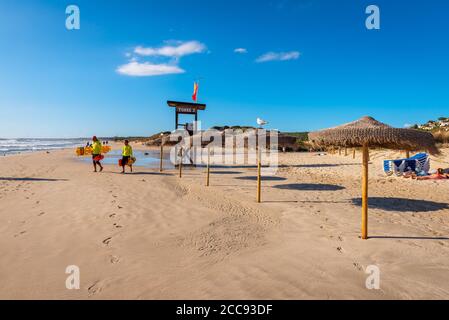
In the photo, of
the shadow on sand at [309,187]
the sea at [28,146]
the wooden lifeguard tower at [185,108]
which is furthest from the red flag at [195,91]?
the sea at [28,146]

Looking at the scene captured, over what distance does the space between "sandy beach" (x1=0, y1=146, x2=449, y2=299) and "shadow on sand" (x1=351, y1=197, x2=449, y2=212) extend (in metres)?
0.03

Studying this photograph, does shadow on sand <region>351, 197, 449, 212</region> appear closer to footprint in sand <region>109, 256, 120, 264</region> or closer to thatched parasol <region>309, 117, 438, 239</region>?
thatched parasol <region>309, 117, 438, 239</region>

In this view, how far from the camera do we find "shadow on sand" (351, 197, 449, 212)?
7238 mm

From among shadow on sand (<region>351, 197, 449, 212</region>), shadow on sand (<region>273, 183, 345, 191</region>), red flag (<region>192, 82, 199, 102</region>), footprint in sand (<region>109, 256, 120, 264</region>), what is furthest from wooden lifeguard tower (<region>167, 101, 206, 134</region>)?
footprint in sand (<region>109, 256, 120, 264</region>)

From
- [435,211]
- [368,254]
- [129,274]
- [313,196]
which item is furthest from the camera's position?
[313,196]

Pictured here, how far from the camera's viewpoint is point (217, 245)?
4.59 meters

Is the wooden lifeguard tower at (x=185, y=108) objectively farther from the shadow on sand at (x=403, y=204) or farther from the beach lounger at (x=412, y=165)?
the beach lounger at (x=412, y=165)

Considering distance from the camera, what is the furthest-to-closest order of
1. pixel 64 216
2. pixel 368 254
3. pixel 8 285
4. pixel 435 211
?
pixel 435 211, pixel 64 216, pixel 368 254, pixel 8 285

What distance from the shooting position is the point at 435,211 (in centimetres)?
705

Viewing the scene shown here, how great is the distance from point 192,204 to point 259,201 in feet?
6.44

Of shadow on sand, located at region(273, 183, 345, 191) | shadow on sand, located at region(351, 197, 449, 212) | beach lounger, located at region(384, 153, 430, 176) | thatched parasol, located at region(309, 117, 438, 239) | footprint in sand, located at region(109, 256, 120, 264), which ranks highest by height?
thatched parasol, located at region(309, 117, 438, 239)

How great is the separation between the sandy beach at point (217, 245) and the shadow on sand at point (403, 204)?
3 centimetres
